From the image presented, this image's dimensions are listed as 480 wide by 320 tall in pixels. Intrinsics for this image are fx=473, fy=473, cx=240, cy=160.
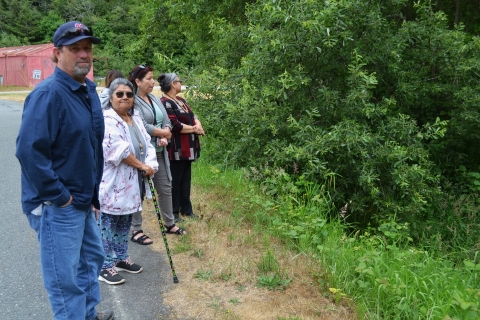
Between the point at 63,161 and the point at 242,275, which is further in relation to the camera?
the point at 242,275

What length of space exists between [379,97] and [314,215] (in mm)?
2971

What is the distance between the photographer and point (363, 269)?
153 inches

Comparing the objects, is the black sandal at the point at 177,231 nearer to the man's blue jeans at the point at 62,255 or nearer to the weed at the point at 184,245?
the weed at the point at 184,245

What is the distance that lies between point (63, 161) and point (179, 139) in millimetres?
2853

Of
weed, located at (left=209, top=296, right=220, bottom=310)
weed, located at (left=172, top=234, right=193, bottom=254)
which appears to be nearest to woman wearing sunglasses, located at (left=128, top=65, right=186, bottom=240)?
weed, located at (left=172, top=234, right=193, bottom=254)

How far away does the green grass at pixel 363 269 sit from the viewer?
357 centimetres

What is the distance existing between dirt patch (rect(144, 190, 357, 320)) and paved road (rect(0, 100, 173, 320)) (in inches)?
6.0

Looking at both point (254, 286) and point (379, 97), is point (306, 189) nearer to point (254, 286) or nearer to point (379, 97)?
point (254, 286)

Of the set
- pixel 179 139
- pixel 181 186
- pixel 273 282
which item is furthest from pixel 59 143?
pixel 181 186

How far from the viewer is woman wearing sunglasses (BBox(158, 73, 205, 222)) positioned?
5.76m

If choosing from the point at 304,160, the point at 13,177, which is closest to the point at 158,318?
the point at 304,160

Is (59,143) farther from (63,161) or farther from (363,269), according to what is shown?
(363,269)

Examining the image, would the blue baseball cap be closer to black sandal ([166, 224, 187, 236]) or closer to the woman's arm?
the woman's arm

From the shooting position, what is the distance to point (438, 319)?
3.38m
